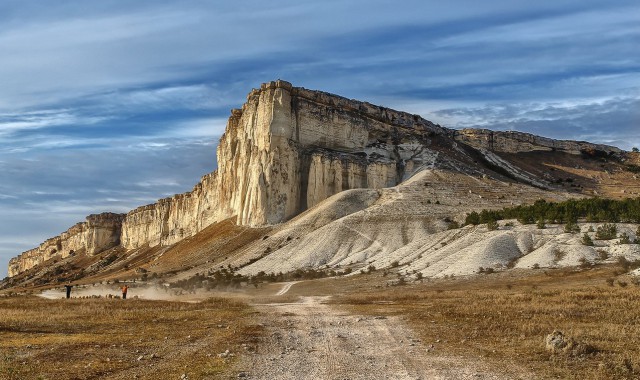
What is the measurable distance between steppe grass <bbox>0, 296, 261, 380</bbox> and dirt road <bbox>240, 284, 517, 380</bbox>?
854 millimetres

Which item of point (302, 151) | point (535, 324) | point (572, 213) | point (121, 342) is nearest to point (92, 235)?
point (302, 151)

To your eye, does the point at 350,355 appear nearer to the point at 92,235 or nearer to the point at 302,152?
the point at 302,152

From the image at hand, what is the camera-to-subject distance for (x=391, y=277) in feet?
155

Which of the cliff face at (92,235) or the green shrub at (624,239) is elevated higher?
the cliff face at (92,235)

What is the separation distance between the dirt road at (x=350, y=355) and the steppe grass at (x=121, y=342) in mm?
854

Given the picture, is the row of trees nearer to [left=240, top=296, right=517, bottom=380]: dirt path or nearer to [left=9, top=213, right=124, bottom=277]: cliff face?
[left=240, top=296, right=517, bottom=380]: dirt path

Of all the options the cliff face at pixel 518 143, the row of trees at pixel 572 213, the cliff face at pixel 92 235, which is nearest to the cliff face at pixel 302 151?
the cliff face at pixel 518 143

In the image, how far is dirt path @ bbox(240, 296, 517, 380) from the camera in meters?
12.9

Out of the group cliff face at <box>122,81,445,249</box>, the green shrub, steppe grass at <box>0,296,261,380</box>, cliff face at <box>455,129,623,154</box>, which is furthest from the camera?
cliff face at <box>455,129,623,154</box>

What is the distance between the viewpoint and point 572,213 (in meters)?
58.2

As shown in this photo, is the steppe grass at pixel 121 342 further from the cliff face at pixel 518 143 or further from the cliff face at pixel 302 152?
the cliff face at pixel 518 143

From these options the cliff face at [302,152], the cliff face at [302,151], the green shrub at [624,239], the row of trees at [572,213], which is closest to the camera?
the green shrub at [624,239]

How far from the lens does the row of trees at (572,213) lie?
5616cm

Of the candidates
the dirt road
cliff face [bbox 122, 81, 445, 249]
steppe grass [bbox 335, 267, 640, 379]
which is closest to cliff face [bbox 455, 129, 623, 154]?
cliff face [bbox 122, 81, 445, 249]
